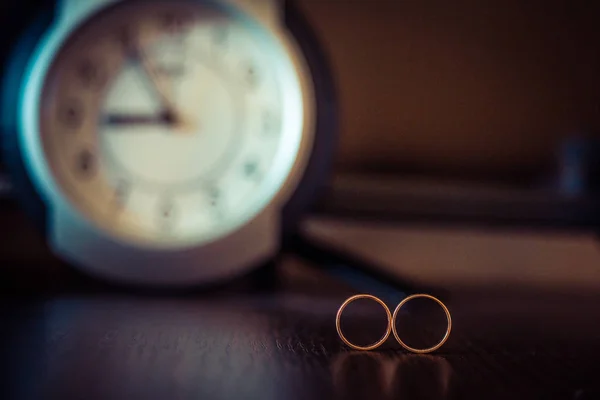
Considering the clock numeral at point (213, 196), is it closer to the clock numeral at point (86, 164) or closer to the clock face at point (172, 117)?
the clock face at point (172, 117)

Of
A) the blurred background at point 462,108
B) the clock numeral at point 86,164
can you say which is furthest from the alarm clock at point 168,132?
the blurred background at point 462,108

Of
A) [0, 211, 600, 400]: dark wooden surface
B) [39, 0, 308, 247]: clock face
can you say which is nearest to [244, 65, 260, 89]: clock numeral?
[39, 0, 308, 247]: clock face

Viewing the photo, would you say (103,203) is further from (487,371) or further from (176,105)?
(487,371)

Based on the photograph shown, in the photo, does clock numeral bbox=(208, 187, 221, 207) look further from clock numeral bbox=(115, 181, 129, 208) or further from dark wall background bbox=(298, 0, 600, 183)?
dark wall background bbox=(298, 0, 600, 183)

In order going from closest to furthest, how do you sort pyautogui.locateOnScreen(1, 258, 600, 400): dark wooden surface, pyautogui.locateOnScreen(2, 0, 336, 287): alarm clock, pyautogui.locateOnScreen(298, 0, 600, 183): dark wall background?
pyautogui.locateOnScreen(1, 258, 600, 400): dark wooden surface < pyautogui.locateOnScreen(2, 0, 336, 287): alarm clock < pyautogui.locateOnScreen(298, 0, 600, 183): dark wall background

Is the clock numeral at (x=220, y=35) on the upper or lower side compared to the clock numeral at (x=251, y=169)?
upper

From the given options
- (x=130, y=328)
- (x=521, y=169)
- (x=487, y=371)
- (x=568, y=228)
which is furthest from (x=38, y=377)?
(x=521, y=169)

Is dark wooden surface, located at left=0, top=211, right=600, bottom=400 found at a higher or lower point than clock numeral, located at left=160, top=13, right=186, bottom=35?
lower

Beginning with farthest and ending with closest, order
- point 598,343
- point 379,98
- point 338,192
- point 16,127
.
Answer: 1. point 379,98
2. point 338,192
3. point 16,127
4. point 598,343
